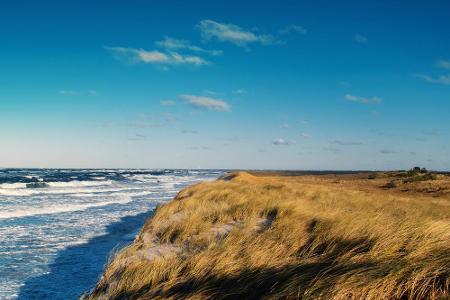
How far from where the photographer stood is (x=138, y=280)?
5.63m

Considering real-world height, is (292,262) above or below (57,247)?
above

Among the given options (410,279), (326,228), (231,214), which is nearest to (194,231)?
(231,214)

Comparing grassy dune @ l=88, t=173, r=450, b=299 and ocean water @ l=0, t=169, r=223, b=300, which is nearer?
grassy dune @ l=88, t=173, r=450, b=299

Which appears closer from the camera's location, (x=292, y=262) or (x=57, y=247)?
(x=292, y=262)

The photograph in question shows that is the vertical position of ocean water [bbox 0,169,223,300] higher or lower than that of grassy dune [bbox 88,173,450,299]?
lower

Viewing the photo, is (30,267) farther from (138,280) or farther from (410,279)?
(410,279)

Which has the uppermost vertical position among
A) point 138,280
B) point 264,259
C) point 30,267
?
point 264,259

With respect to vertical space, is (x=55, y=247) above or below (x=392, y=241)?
below

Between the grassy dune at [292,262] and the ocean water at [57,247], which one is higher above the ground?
the grassy dune at [292,262]

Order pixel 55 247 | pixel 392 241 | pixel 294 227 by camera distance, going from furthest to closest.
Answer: pixel 55 247 → pixel 294 227 → pixel 392 241

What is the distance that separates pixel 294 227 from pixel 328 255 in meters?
2.04

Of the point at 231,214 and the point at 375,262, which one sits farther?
the point at 231,214

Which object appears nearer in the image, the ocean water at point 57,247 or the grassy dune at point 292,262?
the grassy dune at point 292,262

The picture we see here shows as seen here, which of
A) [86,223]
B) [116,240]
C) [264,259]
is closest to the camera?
[264,259]
